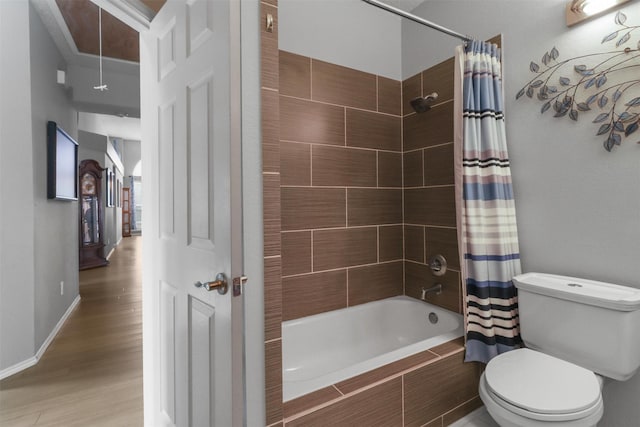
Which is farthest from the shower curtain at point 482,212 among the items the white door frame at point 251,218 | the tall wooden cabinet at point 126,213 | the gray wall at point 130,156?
the tall wooden cabinet at point 126,213

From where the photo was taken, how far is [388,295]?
8.21 feet

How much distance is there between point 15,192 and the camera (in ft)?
8.05

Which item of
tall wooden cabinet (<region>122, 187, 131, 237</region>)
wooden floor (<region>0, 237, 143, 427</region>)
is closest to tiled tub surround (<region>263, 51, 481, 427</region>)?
wooden floor (<region>0, 237, 143, 427</region>)

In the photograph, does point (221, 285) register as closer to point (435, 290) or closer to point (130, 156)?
point (435, 290)

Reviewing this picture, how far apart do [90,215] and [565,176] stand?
21.8 ft

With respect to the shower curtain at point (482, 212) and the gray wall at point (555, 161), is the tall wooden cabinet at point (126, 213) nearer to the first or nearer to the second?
the gray wall at point (555, 161)

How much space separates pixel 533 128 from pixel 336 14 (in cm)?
145

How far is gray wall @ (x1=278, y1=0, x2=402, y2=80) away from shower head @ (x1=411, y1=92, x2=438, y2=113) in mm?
387

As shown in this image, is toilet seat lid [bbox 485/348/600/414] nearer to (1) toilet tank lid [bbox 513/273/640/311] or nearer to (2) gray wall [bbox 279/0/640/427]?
(1) toilet tank lid [bbox 513/273/640/311]

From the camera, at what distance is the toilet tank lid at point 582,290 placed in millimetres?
1321

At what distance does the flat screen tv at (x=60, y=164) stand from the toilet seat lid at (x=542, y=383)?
3570 millimetres

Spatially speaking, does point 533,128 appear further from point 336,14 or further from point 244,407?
point 244,407

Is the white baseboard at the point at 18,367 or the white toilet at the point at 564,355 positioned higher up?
the white toilet at the point at 564,355

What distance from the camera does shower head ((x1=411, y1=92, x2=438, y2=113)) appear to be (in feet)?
7.24
